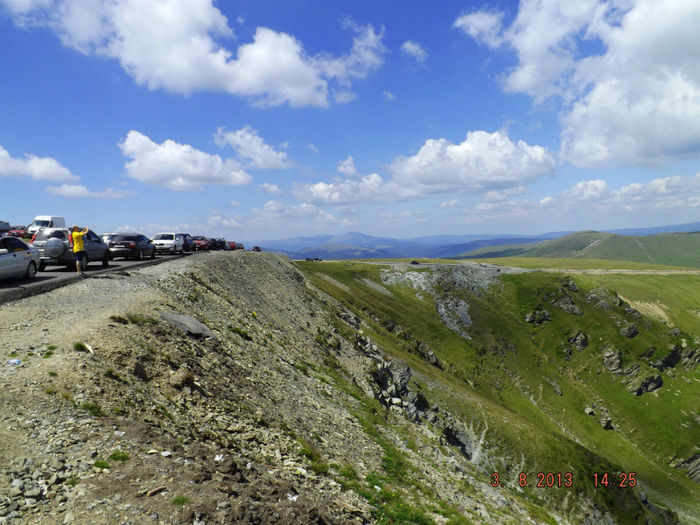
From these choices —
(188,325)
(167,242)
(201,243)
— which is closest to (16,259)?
(188,325)

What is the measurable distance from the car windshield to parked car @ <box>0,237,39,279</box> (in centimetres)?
863

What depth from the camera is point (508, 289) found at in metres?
A: 126

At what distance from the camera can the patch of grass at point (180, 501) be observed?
8.41m

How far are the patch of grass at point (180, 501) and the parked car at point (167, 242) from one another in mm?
62256

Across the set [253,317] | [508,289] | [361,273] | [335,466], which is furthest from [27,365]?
[508,289]

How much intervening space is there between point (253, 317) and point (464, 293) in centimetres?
9557

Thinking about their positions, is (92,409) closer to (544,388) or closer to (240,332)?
(240,332)

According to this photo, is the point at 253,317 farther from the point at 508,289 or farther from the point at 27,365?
the point at 508,289

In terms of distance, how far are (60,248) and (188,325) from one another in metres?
19.2

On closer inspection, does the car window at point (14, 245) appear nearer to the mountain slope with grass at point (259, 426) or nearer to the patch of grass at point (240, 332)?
the mountain slope with grass at point (259, 426)

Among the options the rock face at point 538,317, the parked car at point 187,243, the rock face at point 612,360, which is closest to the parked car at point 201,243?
the parked car at point 187,243

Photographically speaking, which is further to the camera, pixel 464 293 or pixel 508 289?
pixel 508 289

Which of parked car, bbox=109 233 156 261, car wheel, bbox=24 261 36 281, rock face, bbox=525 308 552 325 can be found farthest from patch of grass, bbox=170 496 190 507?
rock face, bbox=525 308 552 325

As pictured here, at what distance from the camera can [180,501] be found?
8461mm
